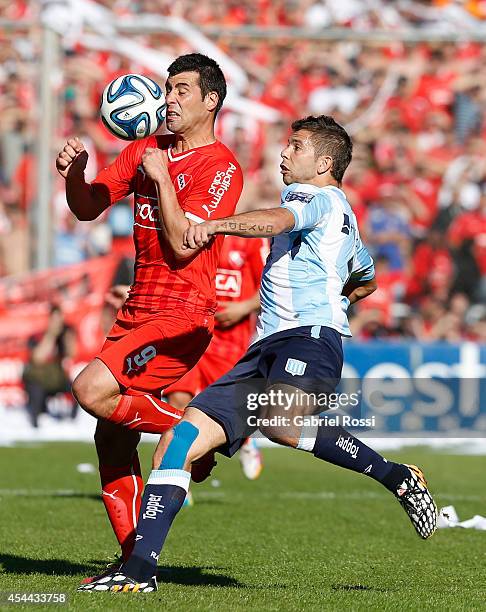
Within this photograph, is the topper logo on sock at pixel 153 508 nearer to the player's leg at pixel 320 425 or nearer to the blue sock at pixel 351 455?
the player's leg at pixel 320 425

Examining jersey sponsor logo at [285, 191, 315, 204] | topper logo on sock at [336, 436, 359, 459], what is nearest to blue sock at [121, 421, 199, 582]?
topper logo on sock at [336, 436, 359, 459]

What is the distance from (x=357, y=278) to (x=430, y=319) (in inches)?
398

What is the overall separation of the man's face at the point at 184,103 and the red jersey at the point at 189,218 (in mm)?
168

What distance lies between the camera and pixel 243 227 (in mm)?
5301

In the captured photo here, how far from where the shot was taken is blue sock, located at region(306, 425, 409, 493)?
5.84m

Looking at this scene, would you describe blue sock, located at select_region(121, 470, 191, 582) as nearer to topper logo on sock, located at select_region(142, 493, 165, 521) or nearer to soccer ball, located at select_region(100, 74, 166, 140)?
topper logo on sock, located at select_region(142, 493, 165, 521)

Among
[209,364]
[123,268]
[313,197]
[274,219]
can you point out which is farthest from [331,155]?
[123,268]

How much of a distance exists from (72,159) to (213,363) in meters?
4.42

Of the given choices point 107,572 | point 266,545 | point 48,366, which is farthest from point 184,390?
point 48,366

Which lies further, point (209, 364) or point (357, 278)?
point (209, 364)

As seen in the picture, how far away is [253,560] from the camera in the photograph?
7.20 metres

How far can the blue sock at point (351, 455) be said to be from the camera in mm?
5840

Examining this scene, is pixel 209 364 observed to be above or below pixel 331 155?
below

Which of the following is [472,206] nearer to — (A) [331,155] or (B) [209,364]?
→ (B) [209,364]
